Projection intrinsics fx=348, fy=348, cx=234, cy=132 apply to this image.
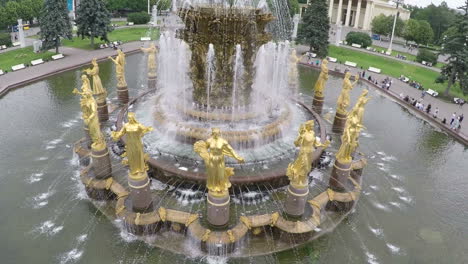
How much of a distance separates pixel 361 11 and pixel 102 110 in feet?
218

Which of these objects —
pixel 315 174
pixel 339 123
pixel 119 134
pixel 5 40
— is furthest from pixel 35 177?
pixel 5 40

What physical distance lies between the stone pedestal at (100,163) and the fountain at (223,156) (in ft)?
0.14

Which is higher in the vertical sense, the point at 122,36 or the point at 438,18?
the point at 438,18

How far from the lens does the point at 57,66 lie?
3288cm

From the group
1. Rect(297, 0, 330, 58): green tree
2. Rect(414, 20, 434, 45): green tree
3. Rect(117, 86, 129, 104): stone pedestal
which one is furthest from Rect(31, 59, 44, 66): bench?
Rect(414, 20, 434, 45): green tree

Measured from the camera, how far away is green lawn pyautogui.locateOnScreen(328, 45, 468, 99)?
1368 inches

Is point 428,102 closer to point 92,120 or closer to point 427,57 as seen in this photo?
point 427,57

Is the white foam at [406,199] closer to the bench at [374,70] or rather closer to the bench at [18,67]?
the bench at [374,70]

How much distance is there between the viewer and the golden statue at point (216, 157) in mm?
11117

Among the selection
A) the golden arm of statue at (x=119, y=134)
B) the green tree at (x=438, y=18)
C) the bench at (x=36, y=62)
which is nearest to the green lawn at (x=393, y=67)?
the green tree at (x=438, y=18)

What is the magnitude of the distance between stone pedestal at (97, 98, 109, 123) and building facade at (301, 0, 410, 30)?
61.3m

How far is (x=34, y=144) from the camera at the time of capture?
18875mm

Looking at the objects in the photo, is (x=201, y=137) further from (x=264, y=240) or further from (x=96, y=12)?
(x=96, y=12)

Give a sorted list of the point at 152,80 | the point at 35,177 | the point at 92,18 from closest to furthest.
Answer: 1. the point at 35,177
2. the point at 152,80
3. the point at 92,18
